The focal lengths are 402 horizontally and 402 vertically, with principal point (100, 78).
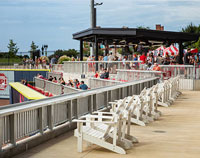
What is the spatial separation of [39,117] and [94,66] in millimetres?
21906

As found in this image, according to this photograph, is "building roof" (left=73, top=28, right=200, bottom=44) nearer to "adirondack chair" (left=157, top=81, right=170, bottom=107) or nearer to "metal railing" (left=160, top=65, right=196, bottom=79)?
"metal railing" (left=160, top=65, right=196, bottom=79)

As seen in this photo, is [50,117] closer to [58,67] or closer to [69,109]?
[69,109]

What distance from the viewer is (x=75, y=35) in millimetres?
37531

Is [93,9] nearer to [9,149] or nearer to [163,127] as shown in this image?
[163,127]

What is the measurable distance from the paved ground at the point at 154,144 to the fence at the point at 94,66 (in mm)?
14133

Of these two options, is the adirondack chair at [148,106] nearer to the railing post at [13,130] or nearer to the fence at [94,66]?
the railing post at [13,130]

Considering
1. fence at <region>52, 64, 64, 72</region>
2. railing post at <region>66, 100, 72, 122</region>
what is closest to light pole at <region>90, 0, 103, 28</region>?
fence at <region>52, 64, 64, 72</region>

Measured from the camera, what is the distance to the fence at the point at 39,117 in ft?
26.0

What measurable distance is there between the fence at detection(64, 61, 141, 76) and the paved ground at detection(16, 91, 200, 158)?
46.4 ft

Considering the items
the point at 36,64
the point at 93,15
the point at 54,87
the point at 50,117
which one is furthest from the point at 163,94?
the point at 36,64

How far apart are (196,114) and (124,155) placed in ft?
25.1

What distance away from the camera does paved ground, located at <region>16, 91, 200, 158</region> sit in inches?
315

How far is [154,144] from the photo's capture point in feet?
30.0

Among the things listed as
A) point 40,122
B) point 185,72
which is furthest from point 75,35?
point 40,122
